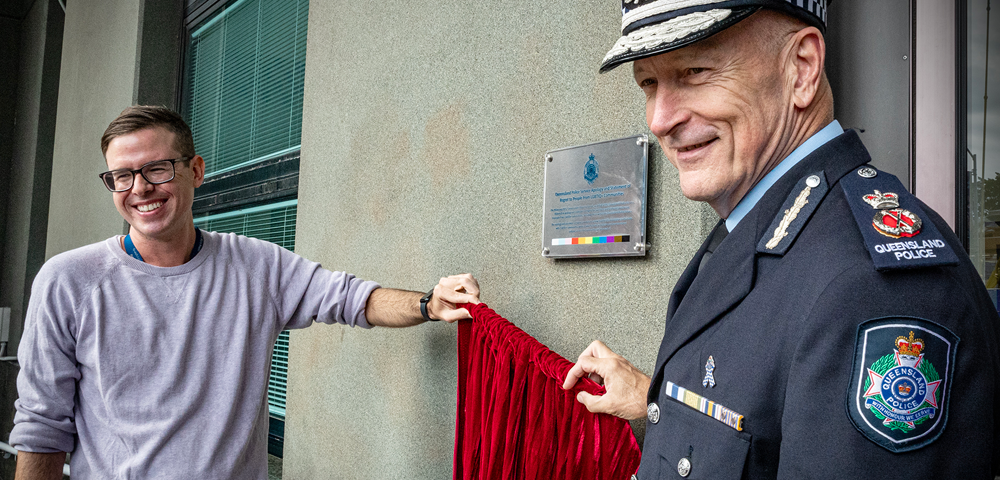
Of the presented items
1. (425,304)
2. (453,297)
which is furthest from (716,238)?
(425,304)

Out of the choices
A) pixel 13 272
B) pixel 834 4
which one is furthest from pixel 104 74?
pixel 834 4

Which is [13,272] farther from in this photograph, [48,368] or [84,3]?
[48,368]

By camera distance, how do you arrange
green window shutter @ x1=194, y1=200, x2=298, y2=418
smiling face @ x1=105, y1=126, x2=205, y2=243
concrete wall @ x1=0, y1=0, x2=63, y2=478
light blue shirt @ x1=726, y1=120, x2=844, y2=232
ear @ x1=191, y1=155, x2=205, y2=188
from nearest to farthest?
light blue shirt @ x1=726, y1=120, x2=844, y2=232 < smiling face @ x1=105, y1=126, x2=205, y2=243 < ear @ x1=191, y1=155, x2=205, y2=188 < green window shutter @ x1=194, y1=200, x2=298, y2=418 < concrete wall @ x1=0, y1=0, x2=63, y2=478

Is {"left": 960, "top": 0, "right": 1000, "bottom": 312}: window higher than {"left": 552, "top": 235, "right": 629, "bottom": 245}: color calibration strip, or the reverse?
{"left": 960, "top": 0, "right": 1000, "bottom": 312}: window

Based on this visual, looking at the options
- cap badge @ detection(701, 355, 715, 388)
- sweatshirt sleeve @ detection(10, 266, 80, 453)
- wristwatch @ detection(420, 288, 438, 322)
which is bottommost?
sweatshirt sleeve @ detection(10, 266, 80, 453)

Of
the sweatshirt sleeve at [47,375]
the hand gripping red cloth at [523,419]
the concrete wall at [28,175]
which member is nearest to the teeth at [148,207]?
the sweatshirt sleeve at [47,375]

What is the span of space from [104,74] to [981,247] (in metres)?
5.21

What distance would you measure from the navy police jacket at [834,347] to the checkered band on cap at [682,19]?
17 centimetres

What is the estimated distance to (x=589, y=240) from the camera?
1.55 meters

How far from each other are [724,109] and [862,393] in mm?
389

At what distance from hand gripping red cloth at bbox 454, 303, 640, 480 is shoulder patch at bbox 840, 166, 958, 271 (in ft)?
2.20

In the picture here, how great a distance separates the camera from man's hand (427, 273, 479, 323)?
5.58 ft

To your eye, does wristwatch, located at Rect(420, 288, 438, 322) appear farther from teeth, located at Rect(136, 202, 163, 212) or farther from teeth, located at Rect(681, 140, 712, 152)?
teeth, located at Rect(681, 140, 712, 152)

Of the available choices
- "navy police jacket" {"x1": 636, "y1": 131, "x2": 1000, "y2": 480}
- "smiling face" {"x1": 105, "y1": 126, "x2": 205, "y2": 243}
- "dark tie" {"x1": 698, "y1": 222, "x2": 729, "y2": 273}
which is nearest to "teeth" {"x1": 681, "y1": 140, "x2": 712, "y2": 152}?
"navy police jacket" {"x1": 636, "y1": 131, "x2": 1000, "y2": 480}
